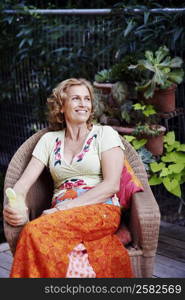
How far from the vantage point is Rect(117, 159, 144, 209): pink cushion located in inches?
97.6

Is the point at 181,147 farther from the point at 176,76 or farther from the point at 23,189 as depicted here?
the point at 23,189

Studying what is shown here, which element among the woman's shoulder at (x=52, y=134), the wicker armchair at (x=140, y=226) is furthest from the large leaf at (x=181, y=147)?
the woman's shoulder at (x=52, y=134)

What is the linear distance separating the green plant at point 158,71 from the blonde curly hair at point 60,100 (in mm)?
562

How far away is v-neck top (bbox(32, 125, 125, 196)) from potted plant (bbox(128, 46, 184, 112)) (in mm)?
644

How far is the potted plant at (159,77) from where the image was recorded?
306 centimetres

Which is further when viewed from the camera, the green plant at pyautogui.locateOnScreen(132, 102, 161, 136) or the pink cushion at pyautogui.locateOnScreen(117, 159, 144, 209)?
the green plant at pyautogui.locateOnScreen(132, 102, 161, 136)

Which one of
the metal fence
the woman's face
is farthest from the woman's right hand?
the metal fence

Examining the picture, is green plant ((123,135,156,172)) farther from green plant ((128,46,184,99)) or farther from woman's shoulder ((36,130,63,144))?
woman's shoulder ((36,130,63,144))

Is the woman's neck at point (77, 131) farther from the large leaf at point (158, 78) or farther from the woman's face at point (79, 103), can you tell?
the large leaf at point (158, 78)

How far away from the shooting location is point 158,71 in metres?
3.05

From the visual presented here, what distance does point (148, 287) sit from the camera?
2.16m

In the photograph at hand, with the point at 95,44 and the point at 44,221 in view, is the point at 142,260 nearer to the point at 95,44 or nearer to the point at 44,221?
the point at 44,221

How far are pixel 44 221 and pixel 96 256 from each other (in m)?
0.28

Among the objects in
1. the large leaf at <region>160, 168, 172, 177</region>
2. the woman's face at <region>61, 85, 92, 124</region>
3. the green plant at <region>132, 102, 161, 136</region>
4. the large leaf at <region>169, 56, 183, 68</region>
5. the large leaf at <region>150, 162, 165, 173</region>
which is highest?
the large leaf at <region>169, 56, 183, 68</region>
